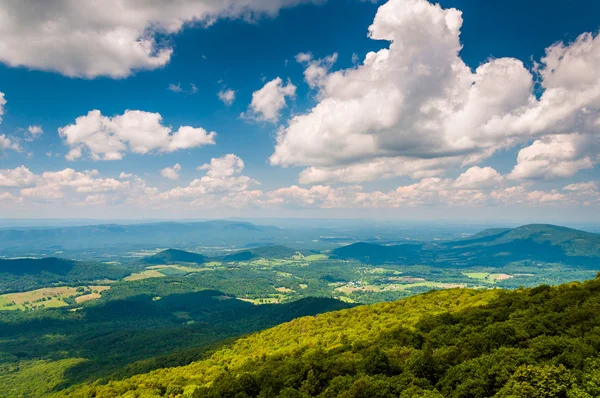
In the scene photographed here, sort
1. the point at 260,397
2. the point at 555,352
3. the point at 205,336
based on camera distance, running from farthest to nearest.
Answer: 1. the point at 205,336
2. the point at 260,397
3. the point at 555,352

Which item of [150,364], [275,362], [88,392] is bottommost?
[150,364]

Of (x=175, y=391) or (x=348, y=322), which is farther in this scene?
(x=348, y=322)

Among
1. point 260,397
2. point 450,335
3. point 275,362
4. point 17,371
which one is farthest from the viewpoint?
point 17,371

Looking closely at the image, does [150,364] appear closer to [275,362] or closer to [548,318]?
[275,362]

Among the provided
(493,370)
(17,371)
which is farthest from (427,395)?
(17,371)

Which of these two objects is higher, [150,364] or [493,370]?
Result: [493,370]

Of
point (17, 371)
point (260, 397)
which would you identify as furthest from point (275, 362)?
point (17, 371)
